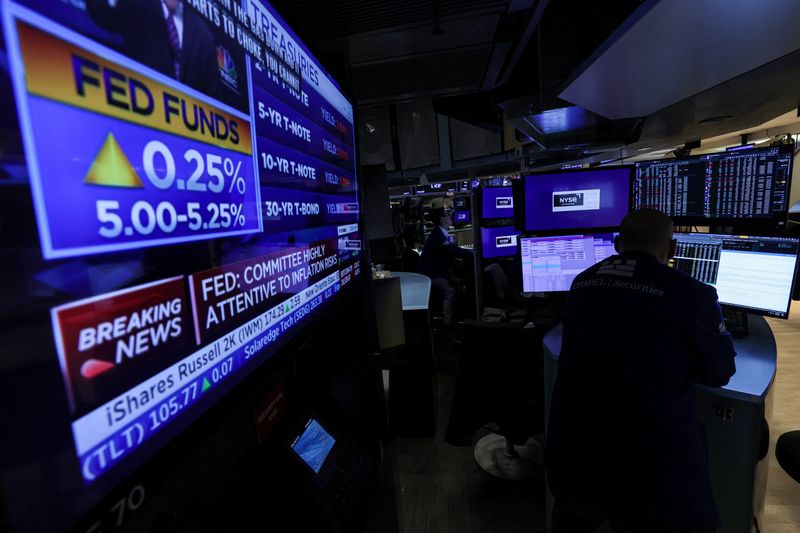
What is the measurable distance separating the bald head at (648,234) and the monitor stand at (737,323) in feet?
2.55

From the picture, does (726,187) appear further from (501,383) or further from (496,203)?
(496,203)

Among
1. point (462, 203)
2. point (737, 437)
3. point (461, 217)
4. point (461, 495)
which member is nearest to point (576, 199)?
point (737, 437)

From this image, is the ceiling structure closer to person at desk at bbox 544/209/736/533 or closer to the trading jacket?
person at desk at bbox 544/209/736/533

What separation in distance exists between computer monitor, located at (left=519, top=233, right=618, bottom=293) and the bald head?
1.13 metres

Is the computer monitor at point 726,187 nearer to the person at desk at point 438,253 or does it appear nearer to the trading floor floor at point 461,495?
the trading floor floor at point 461,495

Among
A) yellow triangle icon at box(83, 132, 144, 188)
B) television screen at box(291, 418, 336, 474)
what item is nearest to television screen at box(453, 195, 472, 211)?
television screen at box(291, 418, 336, 474)

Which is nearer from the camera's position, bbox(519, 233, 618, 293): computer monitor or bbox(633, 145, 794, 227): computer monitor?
bbox(633, 145, 794, 227): computer monitor

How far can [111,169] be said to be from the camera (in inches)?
21.5

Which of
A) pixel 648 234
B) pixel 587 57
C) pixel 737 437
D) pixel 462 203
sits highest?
pixel 587 57

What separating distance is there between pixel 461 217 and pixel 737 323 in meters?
6.75

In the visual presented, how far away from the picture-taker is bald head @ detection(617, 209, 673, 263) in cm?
145

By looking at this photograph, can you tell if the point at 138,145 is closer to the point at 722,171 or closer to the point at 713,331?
the point at 713,331

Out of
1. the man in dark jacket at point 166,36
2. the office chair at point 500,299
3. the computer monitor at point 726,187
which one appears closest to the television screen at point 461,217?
the office chair at point 500,299

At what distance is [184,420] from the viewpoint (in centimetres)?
68
